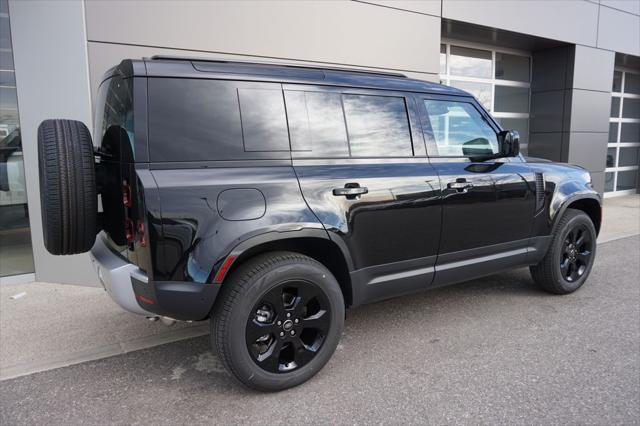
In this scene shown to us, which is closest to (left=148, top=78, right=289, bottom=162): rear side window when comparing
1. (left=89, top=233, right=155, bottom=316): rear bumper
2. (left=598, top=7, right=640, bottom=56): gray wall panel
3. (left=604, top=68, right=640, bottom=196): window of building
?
(left=89, top=233, right=155, bottom=316): rear bumper

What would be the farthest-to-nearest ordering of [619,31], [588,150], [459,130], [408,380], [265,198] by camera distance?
[619,31]
[588,150]
[459,130]
[408,380]
[265,198]

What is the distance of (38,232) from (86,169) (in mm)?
2908

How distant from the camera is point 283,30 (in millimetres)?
5922

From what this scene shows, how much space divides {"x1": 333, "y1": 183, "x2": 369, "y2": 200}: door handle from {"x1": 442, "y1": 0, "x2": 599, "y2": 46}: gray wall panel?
5659 millimetres

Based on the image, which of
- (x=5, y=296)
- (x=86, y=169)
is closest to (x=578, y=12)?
(x=86, y=169)

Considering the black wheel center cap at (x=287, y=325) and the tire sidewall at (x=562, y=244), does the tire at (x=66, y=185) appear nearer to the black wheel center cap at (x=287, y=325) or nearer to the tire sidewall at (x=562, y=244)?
the black wheel center cap at (x=287, y=325)

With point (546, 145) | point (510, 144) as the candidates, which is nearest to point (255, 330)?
point (510, 144)

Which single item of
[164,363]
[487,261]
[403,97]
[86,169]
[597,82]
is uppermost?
[597,82]

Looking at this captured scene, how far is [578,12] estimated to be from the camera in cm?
955

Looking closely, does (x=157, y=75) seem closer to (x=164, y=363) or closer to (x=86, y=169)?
(x=86, y=169)

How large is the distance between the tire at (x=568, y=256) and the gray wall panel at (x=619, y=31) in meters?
7.45

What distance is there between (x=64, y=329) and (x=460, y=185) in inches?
139

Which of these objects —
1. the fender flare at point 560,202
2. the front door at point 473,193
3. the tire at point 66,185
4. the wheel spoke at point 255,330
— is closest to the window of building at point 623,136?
the fender flare at point 560,202

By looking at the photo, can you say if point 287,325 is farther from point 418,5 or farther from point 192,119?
point 418,5
